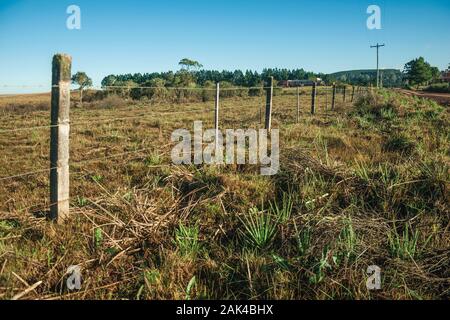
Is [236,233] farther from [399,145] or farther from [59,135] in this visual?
[399,145]

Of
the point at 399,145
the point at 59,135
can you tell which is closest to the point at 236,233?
the point at 59,135

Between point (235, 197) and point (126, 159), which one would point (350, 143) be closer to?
point (235, 197)

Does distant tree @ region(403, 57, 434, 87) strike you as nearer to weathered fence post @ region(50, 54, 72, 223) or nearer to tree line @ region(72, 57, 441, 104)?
tree line @ region(72, 57, 441, 104)

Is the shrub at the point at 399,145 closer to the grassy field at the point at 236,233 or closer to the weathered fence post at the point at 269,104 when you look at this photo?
the grassy field at the point at 236,233

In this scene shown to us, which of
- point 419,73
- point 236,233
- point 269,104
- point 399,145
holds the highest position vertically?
→ point 419,73

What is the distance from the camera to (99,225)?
11.0 ft

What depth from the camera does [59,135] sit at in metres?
3.46

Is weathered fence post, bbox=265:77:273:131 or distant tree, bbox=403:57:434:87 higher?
distant tree, bbox=403:57:434:87

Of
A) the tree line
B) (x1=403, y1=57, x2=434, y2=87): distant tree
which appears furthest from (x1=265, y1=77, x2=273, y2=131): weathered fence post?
(x1=403, y1=57, x2=434, y2=87): distant tree

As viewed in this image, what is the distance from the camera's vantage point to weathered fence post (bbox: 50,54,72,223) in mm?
3410

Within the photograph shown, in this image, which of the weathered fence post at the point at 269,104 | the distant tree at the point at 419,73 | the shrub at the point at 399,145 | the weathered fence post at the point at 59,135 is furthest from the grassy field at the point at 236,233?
the distant tree at the point at 419,73

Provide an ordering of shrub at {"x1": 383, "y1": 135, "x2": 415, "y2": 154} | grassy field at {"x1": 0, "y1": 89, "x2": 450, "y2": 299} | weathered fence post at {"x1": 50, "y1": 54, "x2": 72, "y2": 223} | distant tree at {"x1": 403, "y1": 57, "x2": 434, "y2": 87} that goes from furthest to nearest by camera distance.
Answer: distant tree at {"x1": 403, "y1": 57, "x2": 434, "y2": 87} < shrub at {"x1": 383, "y1": 135, "x2": 415, "y2": 154} < weathered fence post at {"x1": 50, "y1": 54, "x2": 72, "y2": 223} < grassy field at {"x1": 0, "y1": 89, "x2": 450, "y2": 299}

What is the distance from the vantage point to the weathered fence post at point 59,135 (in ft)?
11.2

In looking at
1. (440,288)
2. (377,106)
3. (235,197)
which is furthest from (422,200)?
(377,106)
